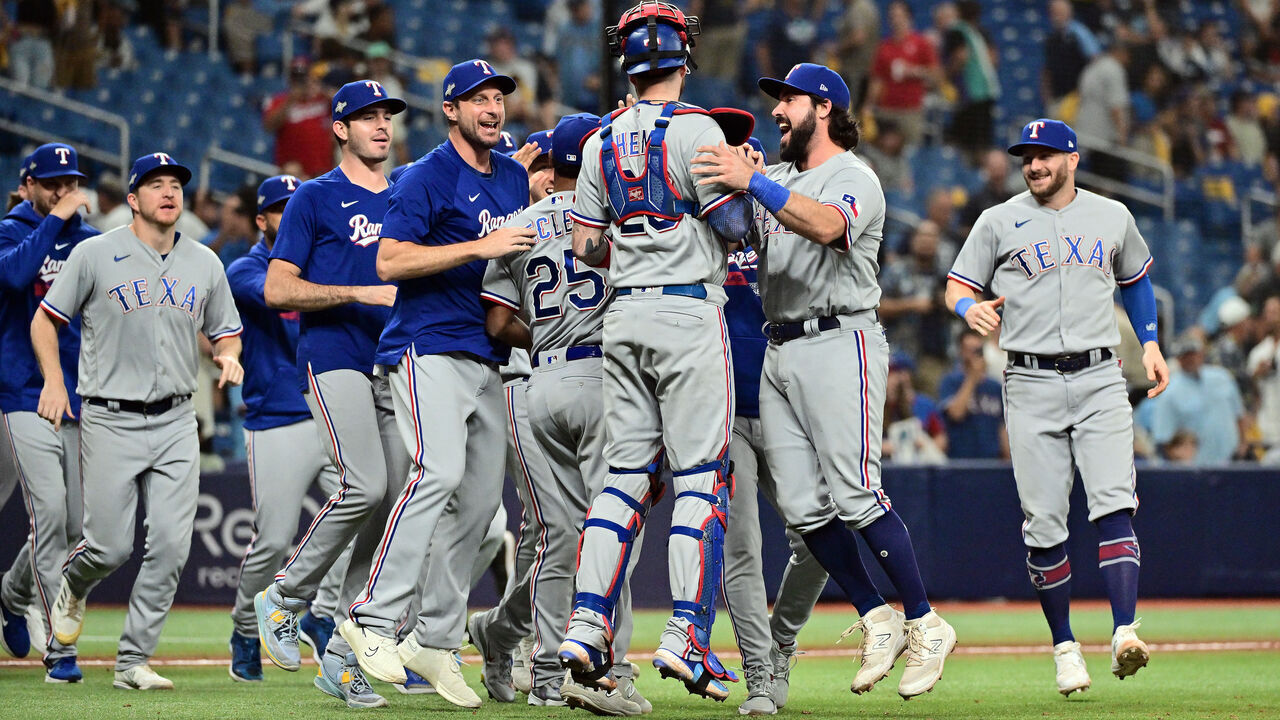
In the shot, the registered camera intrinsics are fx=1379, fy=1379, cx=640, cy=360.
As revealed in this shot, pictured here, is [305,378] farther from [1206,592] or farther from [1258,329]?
[1258,329]

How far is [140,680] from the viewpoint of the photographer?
230 inches

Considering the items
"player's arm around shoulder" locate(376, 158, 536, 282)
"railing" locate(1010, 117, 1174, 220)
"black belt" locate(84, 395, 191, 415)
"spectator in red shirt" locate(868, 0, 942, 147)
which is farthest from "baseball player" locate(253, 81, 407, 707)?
"railing" locate(1010, 117, 1174, 220)

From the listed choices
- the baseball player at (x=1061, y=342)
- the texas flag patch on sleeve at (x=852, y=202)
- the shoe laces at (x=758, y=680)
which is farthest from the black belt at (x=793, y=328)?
the shoe laces at (x=758, y=680)

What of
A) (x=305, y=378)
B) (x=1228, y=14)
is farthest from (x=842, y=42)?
(x=305, y=378)

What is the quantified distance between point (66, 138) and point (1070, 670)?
11181 mm

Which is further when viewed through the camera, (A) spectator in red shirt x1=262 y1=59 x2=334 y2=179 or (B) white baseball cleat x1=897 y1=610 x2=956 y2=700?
(A) spectator in red shirt x1=262 y1=59 x2=334 y2=179

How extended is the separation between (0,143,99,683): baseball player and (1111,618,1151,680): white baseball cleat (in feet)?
16.1

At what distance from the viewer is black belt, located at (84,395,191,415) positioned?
242 inches

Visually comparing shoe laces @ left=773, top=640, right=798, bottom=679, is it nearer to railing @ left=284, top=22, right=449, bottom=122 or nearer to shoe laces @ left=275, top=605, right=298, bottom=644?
shoe laces @ left=275, top=605, right=298, bottom=644

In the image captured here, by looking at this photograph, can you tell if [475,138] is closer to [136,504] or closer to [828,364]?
[828,364]

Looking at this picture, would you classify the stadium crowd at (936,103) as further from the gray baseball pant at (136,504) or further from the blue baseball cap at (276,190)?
the gray baseball pant at (136,504)

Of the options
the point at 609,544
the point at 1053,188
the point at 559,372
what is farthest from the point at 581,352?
the point at 1053,188

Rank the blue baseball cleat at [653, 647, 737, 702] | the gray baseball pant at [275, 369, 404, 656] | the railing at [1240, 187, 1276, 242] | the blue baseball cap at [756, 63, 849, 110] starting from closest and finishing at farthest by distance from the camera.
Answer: the blue baseball cleat at [653, 647, 737, 702] → the blue baseball cap at [756, 63, 849, 110] → the gray baseball pant at [275, 369, 404, 656] → the railing at [1240, 187, 1276, 242]

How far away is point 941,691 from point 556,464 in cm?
209
